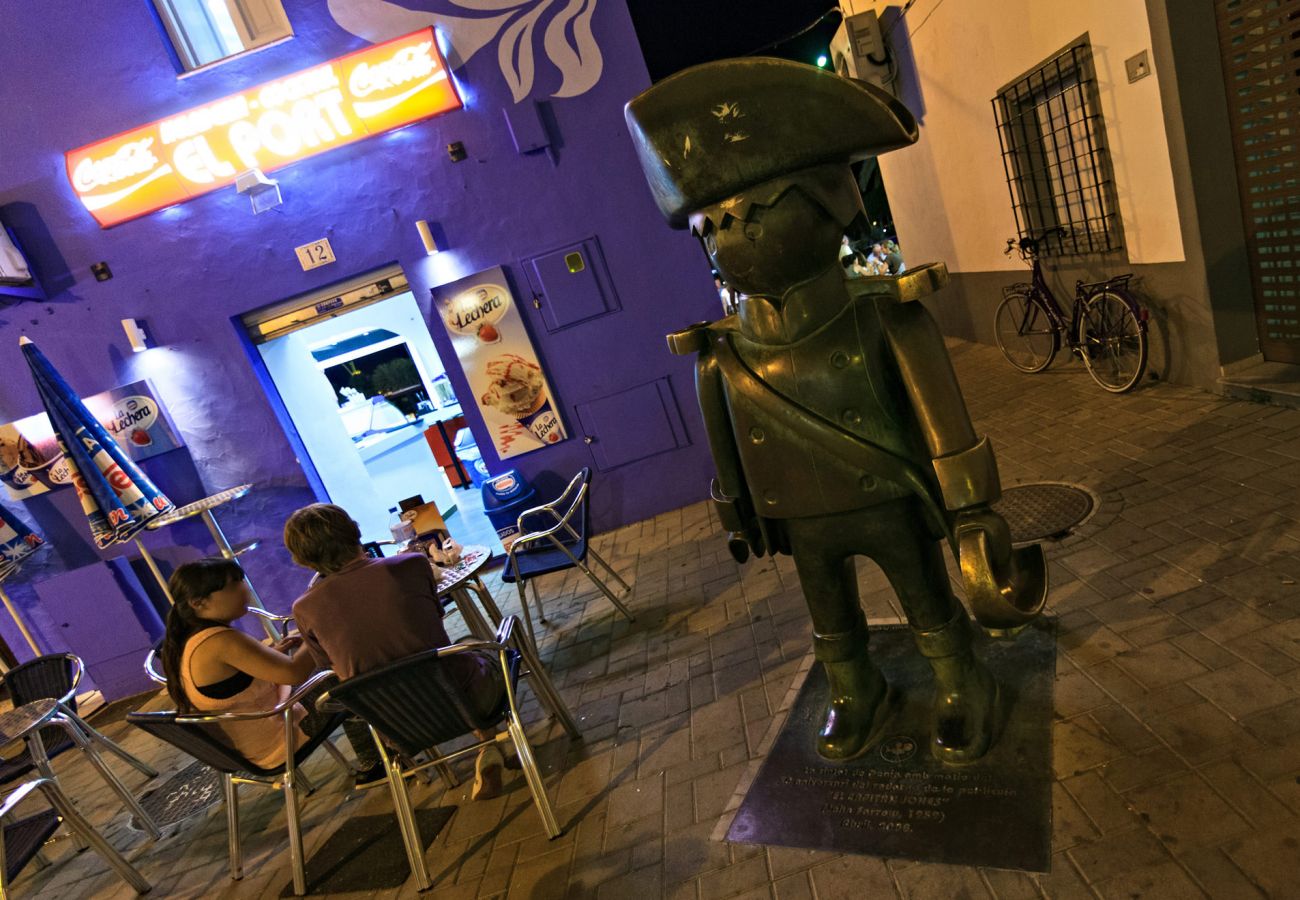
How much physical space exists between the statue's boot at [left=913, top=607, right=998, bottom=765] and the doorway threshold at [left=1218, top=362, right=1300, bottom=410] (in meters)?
3.35

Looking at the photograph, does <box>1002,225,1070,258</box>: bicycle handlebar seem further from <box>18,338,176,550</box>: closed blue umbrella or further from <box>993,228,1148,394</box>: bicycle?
<box>18,338,176,550</box>: closed blue umbrella

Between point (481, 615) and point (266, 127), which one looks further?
point (266, 127)

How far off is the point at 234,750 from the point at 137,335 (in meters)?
4.77

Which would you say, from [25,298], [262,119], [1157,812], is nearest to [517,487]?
[262,119]

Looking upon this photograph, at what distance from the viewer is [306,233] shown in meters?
6.30

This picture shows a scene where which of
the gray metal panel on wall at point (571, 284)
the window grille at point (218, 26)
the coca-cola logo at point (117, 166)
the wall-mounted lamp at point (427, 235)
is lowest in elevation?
the gray metal panel on wall at point (571, 284)

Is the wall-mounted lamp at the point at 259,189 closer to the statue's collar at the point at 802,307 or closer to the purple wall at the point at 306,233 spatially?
the purple wall at the point at 306,233

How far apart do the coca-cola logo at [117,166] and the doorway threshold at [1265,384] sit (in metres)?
8.29

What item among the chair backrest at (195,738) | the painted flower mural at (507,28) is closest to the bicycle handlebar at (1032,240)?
the painted flower mural at (507,28)

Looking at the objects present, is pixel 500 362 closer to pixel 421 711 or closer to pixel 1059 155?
pixel 421 711

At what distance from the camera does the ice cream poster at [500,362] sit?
628 cm

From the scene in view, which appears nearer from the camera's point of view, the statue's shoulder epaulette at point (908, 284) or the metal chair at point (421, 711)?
the statue's shoulder epaulette at point (908, 284)

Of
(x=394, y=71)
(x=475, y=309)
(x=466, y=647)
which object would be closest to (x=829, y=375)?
(x=466, y=647)

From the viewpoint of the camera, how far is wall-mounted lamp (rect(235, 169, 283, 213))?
574 cm
